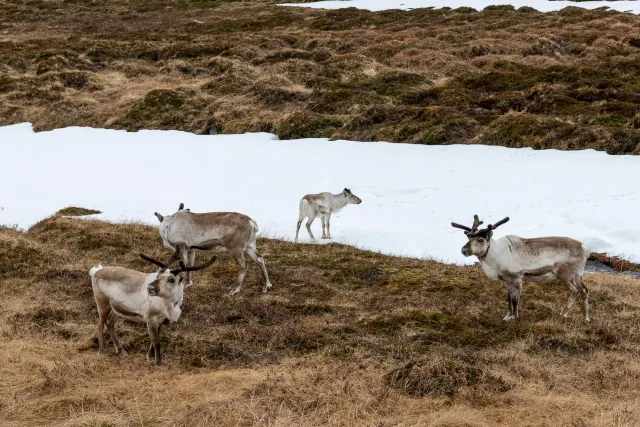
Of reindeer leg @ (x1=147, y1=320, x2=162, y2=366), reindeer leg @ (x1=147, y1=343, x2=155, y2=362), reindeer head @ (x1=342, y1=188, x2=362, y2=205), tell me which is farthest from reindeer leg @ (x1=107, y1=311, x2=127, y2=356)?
reindeer head @ (x1=342, y1=188, x2=362, y2=205)

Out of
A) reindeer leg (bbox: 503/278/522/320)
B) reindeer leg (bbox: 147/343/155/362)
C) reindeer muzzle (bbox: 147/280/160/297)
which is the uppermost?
reindeer muzzle (bbox: 147/280/160/297)

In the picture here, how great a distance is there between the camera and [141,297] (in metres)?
10.2

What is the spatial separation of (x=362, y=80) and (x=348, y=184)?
578 inches

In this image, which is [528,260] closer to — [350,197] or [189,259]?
[189,259]

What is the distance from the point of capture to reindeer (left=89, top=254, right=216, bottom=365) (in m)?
10.0

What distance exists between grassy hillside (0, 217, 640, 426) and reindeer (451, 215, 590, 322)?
63 centimetres

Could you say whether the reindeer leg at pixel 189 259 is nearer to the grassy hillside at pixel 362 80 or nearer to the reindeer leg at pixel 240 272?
the reindeer leg at pixel 240 272

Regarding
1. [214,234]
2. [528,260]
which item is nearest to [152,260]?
[214,234]

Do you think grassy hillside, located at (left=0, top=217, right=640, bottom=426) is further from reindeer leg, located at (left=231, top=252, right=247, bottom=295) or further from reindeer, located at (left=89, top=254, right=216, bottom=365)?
reindeer, located at (left=89, top=254, right=216, bottom=365)

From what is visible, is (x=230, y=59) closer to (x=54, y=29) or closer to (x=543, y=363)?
(x=54, y=29)

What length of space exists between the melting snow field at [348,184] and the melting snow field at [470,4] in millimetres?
44473

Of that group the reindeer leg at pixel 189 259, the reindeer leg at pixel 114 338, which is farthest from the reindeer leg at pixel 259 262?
the reindeer leg at pixel 114 338

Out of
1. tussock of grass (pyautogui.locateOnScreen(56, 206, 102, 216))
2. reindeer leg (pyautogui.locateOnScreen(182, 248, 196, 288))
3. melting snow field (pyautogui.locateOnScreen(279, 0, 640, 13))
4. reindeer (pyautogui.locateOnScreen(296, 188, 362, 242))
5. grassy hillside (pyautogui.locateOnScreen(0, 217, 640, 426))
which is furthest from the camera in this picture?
melting snow field (pyautogui.locateOnScreen(279, 0, 640, 13))

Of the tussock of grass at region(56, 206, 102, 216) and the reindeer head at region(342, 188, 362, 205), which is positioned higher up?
the reindeer head at region(342, 188, 362, 205)
